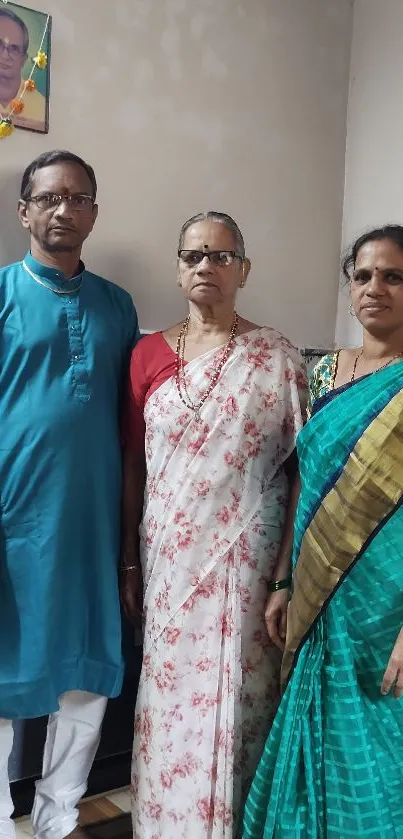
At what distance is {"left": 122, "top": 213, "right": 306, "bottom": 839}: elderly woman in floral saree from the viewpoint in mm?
1479

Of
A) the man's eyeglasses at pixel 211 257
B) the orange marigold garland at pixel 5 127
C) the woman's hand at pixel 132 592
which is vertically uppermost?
the orange marigold garland at pixel 5 127

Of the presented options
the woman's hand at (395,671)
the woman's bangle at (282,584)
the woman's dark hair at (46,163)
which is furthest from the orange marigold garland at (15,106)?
the woman's hand at (395,671)

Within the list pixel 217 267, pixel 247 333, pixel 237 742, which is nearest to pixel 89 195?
pixel 217 267

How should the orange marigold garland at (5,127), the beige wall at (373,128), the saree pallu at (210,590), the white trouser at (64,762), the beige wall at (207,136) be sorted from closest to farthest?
the saree pallu at (210,590) → the white trouser at (64,762) → the orange marigold garland at (5,127) → the beige wall at (207,136) → the beige wall at (373,128)

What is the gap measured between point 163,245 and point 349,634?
119 centimetres

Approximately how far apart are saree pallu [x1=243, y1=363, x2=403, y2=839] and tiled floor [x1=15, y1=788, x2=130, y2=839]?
0.54 m

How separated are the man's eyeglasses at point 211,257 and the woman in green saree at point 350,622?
293mm

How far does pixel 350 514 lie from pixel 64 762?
864 millimetres

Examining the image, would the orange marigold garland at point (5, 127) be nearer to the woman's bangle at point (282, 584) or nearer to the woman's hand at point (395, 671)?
the woman's bangle at point (282, 584)

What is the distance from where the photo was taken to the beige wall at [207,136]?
6.16 ft

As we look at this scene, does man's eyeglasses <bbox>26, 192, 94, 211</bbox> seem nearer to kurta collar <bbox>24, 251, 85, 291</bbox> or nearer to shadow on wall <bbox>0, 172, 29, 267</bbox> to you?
kurta collar <bbox>24, 251, 85, 291</bbox>

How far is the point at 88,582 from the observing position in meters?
1.57

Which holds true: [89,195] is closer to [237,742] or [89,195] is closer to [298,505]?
[298,505]

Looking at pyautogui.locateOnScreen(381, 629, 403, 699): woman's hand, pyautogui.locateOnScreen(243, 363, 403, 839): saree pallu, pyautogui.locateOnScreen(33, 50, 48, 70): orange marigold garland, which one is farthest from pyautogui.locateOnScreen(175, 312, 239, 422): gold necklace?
pyautogui.locateOnScreen(33, 50, 48, 70): orange marigold garland
